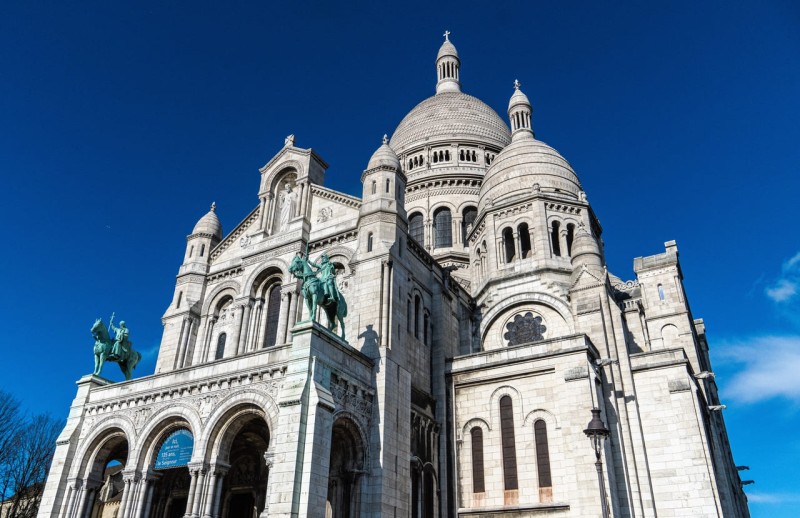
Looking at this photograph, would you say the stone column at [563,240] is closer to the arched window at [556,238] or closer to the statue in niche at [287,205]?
the arched window at [556,238]

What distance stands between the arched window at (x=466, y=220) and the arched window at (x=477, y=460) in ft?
67.3

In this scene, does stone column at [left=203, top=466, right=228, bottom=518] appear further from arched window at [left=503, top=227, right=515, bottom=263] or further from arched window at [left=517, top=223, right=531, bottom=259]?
arched window at [left=517, top=223, right=531, bottom=259]

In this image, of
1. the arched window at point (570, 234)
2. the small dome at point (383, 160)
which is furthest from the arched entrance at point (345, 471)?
the arched window at point (570, 234)

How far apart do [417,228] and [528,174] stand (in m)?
11.9

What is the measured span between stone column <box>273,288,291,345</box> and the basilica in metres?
0.08

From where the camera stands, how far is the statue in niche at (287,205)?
1293 inches

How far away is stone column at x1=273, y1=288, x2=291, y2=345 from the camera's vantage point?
93.7 feet

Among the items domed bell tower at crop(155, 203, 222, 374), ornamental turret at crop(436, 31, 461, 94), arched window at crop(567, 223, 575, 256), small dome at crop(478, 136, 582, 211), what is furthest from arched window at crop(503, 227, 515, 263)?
ornamental turret at crop(436, 31, 461, 94)

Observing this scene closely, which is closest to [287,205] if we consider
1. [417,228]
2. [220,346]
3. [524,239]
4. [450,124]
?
[220,346]

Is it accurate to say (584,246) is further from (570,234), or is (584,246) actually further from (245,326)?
(245,326)

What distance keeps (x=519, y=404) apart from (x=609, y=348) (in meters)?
5.49

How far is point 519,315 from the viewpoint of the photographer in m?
33.9

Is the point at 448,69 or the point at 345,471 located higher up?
the point at 448,69

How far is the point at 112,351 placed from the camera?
28.4 metres
